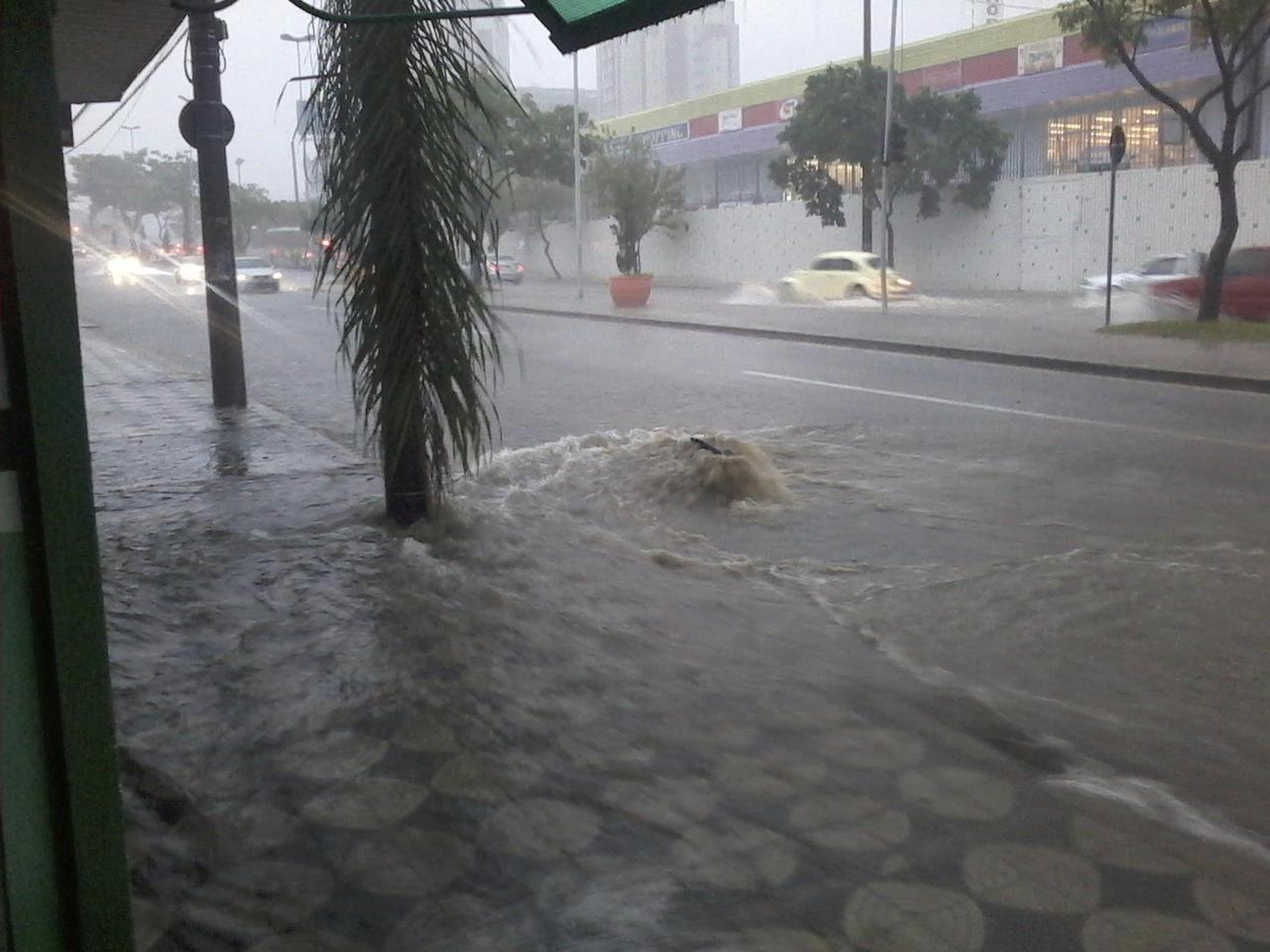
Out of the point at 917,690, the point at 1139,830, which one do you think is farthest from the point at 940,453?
the point at 1139,830

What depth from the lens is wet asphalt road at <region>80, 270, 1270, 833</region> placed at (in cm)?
494

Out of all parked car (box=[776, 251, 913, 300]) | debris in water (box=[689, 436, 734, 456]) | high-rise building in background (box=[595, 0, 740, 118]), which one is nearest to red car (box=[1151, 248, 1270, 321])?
parked car (box=[776, 251, 913, 300])

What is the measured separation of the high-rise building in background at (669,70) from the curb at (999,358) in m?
50.0

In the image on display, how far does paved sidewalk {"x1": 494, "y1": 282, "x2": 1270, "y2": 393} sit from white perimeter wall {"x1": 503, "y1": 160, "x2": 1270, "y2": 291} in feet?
9.16

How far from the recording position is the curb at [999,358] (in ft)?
48.0

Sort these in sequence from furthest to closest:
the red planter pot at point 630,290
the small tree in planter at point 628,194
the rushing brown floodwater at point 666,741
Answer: the small tree in planter at point 628,194 → the red planter pot at point 630,290 → the rushing brown floodwater at point 666,741

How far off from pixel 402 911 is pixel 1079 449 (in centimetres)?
822

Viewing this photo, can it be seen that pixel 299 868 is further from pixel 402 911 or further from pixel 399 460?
pixel 399 460

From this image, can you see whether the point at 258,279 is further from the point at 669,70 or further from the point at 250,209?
the point at 669,70

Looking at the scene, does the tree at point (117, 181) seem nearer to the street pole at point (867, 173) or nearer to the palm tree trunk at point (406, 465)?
the street pole at point (867, 173)

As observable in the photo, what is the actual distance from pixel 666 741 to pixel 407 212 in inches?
124

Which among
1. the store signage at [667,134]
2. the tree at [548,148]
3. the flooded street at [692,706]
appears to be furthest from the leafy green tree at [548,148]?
the flooded street at [692,706]

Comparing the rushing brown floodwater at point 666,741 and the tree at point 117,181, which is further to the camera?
the tree at point 117,181

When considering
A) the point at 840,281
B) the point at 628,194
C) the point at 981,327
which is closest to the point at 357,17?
the point at 981,327
